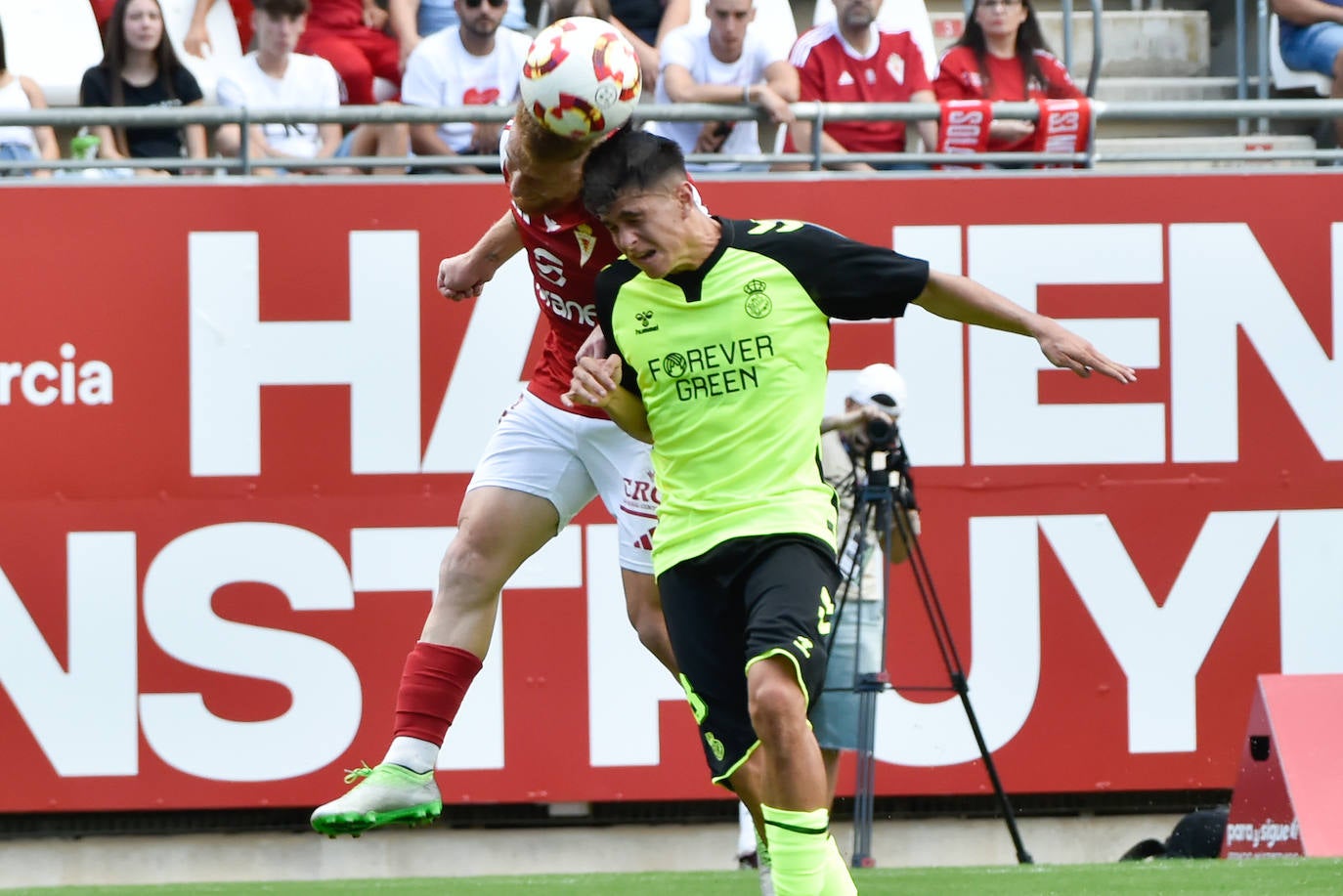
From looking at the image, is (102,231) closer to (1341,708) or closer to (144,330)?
(144,330)

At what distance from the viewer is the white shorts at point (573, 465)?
18.2 ft

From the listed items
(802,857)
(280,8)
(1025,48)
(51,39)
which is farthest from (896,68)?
(802,857)

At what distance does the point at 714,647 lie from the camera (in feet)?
15.8

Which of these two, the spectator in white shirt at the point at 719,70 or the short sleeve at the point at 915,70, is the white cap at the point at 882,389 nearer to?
the spectator in white shirt at the point at 719,70

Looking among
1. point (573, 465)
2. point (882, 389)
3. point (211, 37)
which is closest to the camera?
point (573, 465)

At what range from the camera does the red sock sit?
17.7ft

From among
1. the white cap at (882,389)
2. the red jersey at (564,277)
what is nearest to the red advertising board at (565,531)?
the white cap at (882,389)

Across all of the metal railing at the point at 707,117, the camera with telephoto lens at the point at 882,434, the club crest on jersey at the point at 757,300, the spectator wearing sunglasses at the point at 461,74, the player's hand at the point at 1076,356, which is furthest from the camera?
the spectator wearing sunglasses at the point at 461,74

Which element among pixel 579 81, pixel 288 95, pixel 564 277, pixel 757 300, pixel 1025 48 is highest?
pixel 1025 48

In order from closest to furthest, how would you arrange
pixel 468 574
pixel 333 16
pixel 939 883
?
pixel 468 574 < pixel 939 883 < pixel 333 16

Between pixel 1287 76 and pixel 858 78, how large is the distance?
2737 mm

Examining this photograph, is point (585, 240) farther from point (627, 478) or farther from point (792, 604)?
point (792, 604)

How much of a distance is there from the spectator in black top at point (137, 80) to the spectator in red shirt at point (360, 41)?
0.87 meters

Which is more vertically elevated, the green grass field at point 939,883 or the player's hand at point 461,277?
the player's hand at point 461,277
